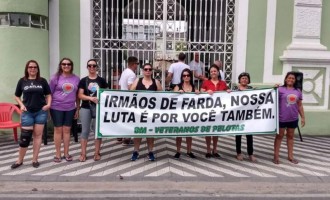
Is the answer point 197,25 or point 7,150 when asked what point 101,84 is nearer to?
point 7,150

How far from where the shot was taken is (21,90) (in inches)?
232

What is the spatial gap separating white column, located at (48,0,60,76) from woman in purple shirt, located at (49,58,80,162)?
2541 millimetres

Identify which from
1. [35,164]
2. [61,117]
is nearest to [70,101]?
[61,117]

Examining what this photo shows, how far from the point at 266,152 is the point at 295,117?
117 cm

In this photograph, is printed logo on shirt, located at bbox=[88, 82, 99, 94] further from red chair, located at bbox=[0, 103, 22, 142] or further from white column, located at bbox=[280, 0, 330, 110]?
white column, located at bbox=[280, 0, 330, 110]

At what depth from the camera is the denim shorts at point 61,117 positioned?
20.3 feet

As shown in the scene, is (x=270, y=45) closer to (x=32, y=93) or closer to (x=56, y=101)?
(x=56, y=101)

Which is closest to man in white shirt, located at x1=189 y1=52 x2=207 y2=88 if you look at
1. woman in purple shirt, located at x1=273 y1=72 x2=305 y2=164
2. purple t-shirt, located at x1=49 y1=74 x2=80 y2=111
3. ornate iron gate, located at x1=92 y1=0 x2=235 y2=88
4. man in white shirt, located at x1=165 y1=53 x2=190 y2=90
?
ornate iron gate, located at x1=92 y1=0 x2=235 y2=88

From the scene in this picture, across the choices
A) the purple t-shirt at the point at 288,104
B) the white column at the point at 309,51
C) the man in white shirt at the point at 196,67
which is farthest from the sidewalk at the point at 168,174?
the man in white shirt at the point at 196,67

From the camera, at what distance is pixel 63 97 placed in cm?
616

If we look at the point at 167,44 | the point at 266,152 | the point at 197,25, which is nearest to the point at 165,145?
the point at 266,152

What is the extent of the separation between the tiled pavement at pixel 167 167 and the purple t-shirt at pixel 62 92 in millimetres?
943

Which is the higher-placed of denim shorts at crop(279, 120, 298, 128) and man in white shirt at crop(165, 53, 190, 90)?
man in white shirt at crop(165, 53, 190, 90)

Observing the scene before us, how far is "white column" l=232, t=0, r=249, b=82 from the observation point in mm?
8859
